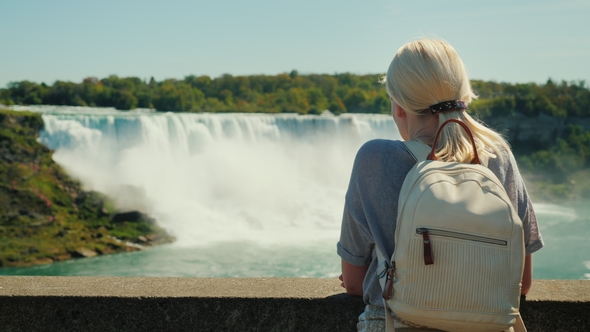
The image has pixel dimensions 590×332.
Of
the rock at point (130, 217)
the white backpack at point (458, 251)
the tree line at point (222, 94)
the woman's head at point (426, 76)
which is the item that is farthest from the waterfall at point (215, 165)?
the white backpack at point (458, 251)

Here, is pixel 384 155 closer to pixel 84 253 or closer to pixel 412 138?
pixel 412 138

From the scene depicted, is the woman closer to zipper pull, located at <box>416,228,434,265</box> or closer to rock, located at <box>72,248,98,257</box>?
zipper pull, located at <box>416,228,434,265</box>

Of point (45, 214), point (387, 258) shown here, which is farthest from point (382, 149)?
point (45, 214)

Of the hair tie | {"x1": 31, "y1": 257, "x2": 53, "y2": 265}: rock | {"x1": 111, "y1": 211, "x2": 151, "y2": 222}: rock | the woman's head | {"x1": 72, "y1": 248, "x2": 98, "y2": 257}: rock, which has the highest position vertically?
the woman's head

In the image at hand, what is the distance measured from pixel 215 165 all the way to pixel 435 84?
22.6 meters

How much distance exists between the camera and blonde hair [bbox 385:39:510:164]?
1580 millimetres

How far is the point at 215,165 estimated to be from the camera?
78.6 feet

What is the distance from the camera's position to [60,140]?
69.2ft

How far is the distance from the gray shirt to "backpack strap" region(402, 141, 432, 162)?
0.04 feet

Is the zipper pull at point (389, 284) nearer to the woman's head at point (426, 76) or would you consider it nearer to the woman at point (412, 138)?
the woman at point (412, 138)

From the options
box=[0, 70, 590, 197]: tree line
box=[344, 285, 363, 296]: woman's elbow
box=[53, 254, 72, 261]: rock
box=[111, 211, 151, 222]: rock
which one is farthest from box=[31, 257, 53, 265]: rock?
box=[344, 285, 363, 296]: woman's elbow

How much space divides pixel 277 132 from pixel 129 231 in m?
7.54

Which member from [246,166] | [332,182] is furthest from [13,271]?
[332,182]

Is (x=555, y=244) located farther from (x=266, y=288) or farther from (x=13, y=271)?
(x=266, y=288)
